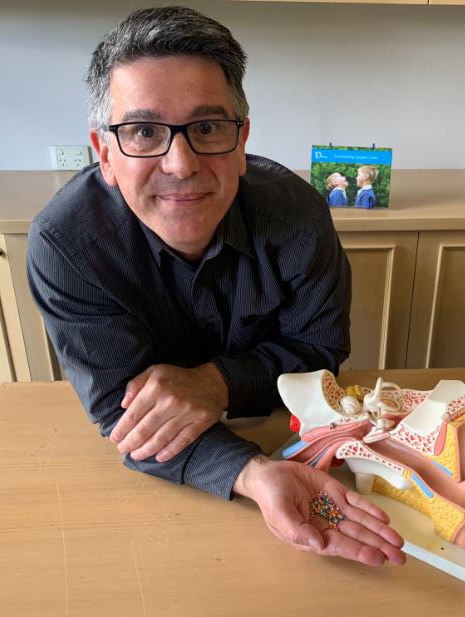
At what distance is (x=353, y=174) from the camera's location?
5.54 ft

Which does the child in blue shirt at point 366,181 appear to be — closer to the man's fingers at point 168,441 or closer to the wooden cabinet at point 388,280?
the wooden cabinet at point 388,280

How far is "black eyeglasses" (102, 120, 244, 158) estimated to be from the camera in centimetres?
83

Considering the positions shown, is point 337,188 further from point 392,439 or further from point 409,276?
point 392,439

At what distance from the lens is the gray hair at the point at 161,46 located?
824 mm

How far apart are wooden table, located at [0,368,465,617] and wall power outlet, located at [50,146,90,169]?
1.45m

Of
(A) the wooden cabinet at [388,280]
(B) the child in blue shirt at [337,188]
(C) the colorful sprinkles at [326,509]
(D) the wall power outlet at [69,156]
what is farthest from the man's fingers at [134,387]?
(D) the wall power outlet at [69,156]

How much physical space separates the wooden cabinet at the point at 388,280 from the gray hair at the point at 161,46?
0.77 m

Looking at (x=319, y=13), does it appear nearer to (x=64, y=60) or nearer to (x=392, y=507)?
(x=64, y=60)

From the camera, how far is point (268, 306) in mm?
1044

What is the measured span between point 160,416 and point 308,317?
37 cm

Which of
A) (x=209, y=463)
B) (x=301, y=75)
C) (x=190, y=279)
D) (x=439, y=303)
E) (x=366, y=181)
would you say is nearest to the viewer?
(x=209, y=463)

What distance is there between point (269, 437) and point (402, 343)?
109cm

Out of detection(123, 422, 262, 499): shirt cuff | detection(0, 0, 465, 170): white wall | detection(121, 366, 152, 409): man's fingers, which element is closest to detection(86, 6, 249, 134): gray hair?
detection(121, 366, 152, 409): man's fingers

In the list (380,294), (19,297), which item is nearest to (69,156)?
(19,297)
